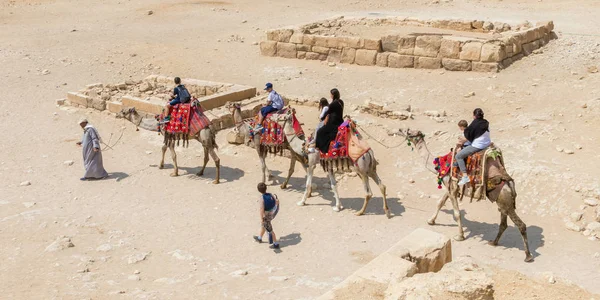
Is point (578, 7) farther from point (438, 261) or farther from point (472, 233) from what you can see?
point (438, 261)

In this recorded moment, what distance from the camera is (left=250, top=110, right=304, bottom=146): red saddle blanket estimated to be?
12453 millimetres

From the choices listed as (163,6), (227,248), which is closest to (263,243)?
(227,248)

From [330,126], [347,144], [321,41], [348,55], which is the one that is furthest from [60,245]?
[321,41]

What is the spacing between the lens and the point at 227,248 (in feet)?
33.3

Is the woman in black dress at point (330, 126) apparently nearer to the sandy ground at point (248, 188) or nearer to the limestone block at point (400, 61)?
the sandy ground at point (248, 188)

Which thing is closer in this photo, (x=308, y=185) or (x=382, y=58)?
(x=308, y=185)

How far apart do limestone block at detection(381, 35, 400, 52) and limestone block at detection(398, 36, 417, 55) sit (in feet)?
0.57

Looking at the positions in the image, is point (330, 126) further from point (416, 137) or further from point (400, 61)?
point (400, 61)

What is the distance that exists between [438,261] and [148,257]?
4479mm

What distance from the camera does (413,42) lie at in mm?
19328

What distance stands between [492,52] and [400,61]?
9.40 ft

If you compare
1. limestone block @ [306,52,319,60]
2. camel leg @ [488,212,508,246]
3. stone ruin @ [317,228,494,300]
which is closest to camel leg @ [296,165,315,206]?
Answer: camel leg @ [488,212,508,246]

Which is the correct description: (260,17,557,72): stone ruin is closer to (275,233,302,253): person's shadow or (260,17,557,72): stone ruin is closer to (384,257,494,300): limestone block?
(275,233,302,253): person's shadow

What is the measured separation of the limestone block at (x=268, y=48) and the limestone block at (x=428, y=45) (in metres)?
5.25
